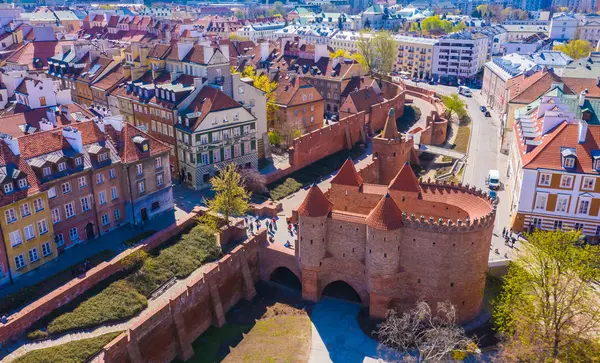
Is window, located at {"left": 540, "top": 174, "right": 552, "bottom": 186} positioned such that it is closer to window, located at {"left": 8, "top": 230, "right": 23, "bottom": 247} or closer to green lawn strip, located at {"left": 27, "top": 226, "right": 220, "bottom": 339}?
green lawn strip, located at {"left": 27, "top": 226, "right": 220, "bottom": 339}

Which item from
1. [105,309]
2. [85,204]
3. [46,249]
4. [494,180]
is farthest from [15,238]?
[494,180]

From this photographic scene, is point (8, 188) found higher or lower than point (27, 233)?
higher

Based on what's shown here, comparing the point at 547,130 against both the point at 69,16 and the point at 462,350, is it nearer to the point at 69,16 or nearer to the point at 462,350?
the point at 462,350

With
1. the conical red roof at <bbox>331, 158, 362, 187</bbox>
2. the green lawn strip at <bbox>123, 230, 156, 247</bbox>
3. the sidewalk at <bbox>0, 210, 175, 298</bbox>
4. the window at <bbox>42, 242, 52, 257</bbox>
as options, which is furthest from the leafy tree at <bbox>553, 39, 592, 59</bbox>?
the window at <bbox>42, 242, 52, 257</bbox>

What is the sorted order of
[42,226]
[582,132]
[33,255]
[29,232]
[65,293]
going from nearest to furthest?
1. [65,293]
2. [29,232]
3. [33,255]
4. [42,226]
5. [582,132]

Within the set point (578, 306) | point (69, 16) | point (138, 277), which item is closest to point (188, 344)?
point (138, 277)

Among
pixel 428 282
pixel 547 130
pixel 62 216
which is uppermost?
pixel 547 130

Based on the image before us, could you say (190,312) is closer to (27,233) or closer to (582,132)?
(27,233)
